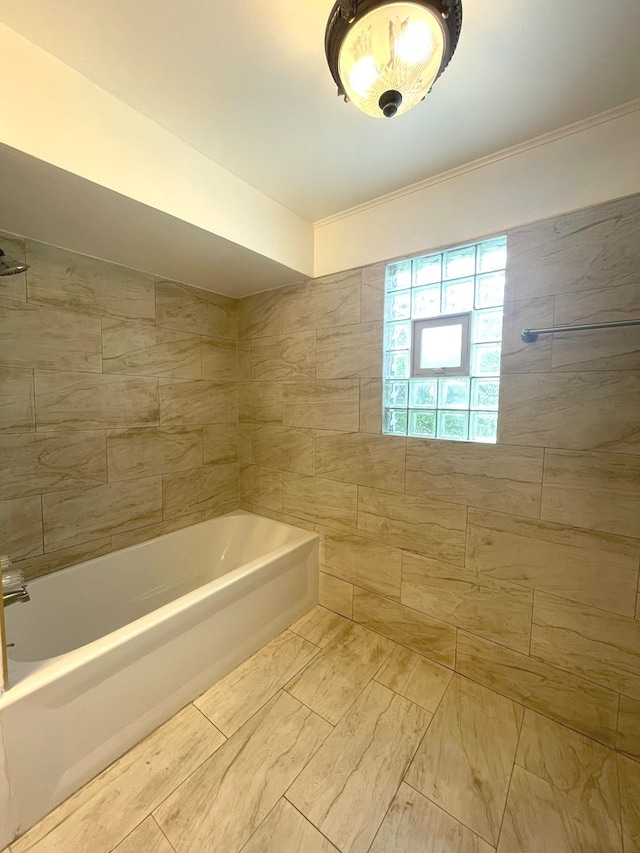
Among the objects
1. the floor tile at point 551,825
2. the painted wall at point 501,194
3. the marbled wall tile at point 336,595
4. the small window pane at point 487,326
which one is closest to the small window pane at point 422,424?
the small window pane at point 487,326

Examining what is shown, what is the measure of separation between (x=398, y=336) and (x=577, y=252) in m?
0.79

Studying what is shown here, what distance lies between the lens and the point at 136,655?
1.24 metres

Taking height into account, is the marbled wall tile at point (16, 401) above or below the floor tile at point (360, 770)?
above

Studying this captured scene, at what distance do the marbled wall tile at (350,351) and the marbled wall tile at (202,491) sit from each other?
1.12 m

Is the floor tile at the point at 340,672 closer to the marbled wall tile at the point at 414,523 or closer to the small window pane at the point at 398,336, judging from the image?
the marbled wall tile at the point at 414,523

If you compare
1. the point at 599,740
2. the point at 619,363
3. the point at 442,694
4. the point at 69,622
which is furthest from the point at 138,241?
the point at 599,740

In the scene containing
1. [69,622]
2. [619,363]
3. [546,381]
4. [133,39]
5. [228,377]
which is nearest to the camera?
[133,39]

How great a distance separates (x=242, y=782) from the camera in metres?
1.14

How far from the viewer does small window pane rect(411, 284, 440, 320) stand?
1.64m

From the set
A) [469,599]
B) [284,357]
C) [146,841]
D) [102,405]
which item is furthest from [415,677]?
[102,405]

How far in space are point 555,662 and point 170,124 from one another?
2696mm

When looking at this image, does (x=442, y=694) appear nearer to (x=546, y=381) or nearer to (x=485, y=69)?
(x=546, y=381)

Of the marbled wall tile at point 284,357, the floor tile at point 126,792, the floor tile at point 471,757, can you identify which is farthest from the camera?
the marbled wall tile at point 284,357

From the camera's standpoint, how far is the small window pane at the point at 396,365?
1760 millimetres
